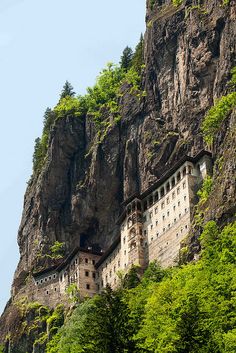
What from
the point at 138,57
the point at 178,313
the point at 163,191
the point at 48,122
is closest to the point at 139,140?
the point at 163,191

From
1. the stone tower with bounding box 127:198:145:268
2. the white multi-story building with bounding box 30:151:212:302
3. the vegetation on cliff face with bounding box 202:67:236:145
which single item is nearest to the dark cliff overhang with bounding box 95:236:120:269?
the white multi-story building with bounding box 30:151:212:302

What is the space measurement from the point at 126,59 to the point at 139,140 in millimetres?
35950

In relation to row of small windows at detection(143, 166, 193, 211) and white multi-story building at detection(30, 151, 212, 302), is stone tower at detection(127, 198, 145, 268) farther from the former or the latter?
row of small windows at detection(143, 166, 193, 211)

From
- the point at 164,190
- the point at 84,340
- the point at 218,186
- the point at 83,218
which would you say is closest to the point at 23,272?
the point at 83,218

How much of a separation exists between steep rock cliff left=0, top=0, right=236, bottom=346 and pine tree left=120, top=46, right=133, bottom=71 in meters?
15.8

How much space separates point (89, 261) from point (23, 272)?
909 inches

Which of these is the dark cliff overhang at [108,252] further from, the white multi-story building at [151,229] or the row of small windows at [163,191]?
the row of small windows at [163,191]

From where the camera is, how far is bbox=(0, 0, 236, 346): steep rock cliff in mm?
120312

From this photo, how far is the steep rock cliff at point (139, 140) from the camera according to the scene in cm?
12031

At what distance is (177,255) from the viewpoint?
331 ft

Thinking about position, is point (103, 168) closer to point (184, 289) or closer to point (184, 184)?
point (184, 184)

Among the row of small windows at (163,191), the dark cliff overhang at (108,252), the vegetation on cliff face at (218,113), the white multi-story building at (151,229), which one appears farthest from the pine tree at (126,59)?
the row of small windows at (163,191)

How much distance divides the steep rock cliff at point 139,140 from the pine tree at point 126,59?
1576 centimetres

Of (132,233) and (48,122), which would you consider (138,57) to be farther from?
(132,233)
